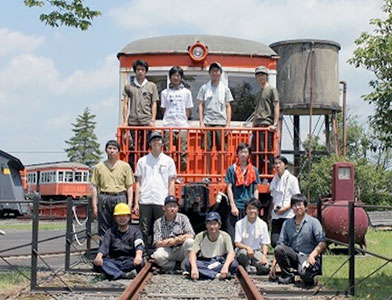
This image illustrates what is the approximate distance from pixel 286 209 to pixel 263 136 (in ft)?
5.08

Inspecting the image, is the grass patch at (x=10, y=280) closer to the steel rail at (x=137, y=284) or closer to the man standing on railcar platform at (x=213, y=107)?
the steel rail at (x=137, y=284)

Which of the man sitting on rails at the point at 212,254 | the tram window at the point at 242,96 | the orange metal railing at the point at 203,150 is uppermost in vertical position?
the tram window at the point at 242,96

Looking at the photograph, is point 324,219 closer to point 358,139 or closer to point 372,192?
point 372,192

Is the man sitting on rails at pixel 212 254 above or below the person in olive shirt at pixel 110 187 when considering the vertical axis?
below

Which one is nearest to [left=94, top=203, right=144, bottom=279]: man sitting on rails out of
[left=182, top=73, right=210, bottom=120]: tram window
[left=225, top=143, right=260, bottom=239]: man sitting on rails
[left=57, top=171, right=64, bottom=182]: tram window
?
[left=225, top=143, right=260, bottom=239]: man sitting on rails

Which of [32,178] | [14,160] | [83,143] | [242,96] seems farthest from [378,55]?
[83,143]

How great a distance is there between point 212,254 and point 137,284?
167 cm

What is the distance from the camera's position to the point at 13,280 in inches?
362

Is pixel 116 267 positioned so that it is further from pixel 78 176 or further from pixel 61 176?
pixel 78 176

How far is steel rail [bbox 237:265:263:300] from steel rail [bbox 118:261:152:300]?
113 cm

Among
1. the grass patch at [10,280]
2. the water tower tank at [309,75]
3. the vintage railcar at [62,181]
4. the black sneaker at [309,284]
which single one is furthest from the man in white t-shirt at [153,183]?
the vintage railcar at [62,181]

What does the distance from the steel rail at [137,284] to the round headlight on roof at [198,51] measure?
446 cm

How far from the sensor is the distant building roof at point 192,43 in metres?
13.1

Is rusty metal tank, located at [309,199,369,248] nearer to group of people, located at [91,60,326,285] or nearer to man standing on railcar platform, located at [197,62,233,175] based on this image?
group of people, located at [91,60,326,285]
